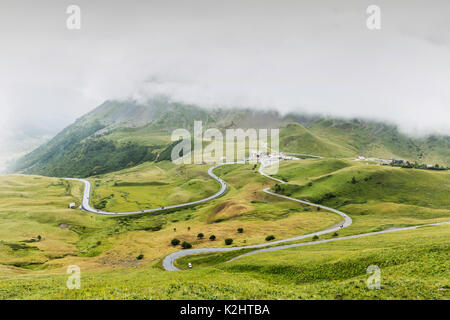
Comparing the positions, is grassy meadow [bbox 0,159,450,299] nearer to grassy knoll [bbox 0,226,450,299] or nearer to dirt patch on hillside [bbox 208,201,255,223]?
grassy knoll [bbox 0,226,450,299]

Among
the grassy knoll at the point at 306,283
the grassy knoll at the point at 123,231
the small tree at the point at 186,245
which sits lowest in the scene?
the grassy knoll at the point at 123,231

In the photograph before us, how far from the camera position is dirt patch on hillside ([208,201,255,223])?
538 ft

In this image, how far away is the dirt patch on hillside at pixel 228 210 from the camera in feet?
538

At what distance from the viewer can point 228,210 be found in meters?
172

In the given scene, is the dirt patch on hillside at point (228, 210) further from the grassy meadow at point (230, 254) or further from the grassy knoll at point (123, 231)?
the grassy meadow at point (230, 254)

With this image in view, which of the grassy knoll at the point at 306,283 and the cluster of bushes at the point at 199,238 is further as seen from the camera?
the cluster of bushes at the point at 199,238

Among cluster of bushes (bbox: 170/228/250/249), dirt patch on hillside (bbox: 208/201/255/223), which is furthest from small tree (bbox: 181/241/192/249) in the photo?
dirt patch on hillside (bbox: 208/201/255/223)

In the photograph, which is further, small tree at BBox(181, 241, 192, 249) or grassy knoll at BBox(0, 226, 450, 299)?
small tree at BBox(181, 241, 192, 249)

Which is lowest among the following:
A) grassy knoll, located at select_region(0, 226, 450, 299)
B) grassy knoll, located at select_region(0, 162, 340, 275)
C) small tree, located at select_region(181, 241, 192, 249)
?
grassy knoll, located at select_region(0, 162, 340, 275)

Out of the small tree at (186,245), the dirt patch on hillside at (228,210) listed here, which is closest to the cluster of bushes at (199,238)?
the small tree at (186,245)

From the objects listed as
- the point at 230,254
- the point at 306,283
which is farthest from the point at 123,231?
the point at 306,283

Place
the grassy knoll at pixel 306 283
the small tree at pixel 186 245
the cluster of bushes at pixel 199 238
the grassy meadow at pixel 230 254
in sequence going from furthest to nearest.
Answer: the small tree at pixel 186 245
the cluster of bushes at pixel 199 238
the grassy meadow at pixel 230 254
the grassy knoll at pixel 306 283
